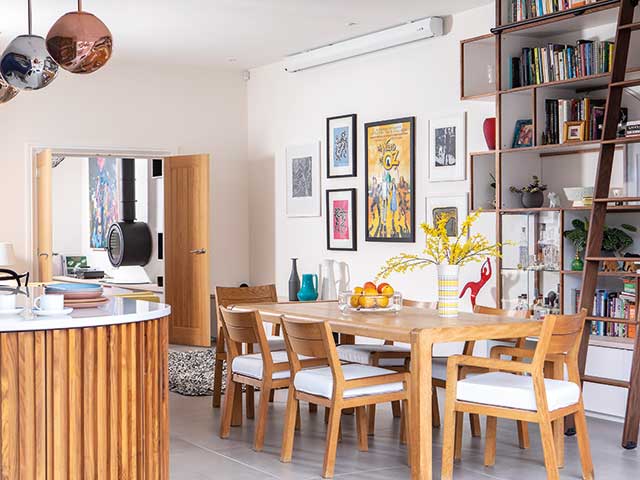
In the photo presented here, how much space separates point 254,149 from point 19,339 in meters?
7.23

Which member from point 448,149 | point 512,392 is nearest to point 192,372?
point 448,149

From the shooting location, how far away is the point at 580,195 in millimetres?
6266

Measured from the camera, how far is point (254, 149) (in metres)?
10.5

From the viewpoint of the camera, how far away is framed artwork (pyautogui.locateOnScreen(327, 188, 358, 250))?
8.81m

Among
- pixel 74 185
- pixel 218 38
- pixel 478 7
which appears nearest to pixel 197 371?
pixel 218 38

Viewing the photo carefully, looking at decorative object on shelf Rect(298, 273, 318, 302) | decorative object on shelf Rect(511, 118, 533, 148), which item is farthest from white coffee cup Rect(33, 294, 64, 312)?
decorative object on shelf Rect(298, 273, 318, 302)

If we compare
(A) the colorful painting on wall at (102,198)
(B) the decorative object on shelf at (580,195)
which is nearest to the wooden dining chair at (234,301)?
(B) the decorative object on shelf at (580,195)

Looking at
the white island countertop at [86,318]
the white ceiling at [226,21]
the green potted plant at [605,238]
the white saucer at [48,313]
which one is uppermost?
the white ceiling at [226,21]

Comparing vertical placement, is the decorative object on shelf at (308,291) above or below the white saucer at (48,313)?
below

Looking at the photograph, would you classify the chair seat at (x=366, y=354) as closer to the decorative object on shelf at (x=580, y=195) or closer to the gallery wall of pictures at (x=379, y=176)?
the decorative object on shelf at (x=580, y=195)

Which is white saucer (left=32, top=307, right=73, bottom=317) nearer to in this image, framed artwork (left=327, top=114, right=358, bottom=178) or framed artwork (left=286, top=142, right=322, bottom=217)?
framed artwork (left=327, top=114, right=358, bottom=178)

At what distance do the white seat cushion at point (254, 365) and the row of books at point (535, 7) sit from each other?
2899 millimetres

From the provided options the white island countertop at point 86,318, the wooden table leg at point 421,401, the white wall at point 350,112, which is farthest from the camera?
the white wall at point 350,112

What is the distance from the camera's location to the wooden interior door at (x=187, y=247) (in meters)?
9.76
